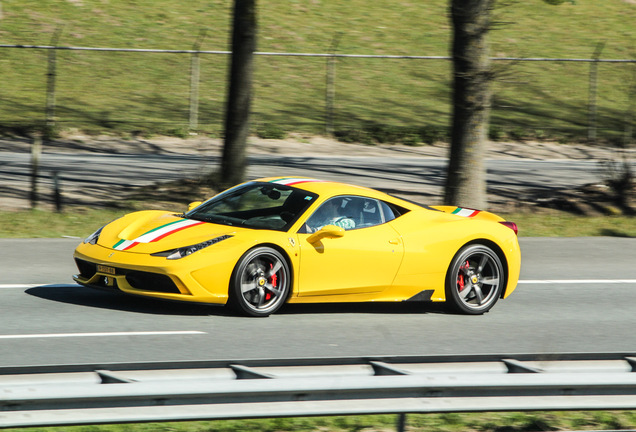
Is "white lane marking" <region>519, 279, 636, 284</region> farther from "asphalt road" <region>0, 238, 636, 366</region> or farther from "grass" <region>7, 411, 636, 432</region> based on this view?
"grass" <region>7, 411, 636, 432</region>

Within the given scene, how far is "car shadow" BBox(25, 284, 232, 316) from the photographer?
8.41 m

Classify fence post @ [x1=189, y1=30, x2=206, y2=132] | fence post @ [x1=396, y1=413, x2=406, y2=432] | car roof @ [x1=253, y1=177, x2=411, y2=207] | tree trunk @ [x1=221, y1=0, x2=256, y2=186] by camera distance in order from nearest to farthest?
fence post @ [x1=396, y1=413, x2=406, y2=432] < car roof @ [x1=253, y1=177, x2=411, y2=207] < tree trunk @ [x1=221, y1=0, x2=256, y2=186] < fence post @ [x1=189, y1=30, x2=206, y2=132]

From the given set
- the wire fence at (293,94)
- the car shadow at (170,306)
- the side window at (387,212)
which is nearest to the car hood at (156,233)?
the car shadow at (170,306)

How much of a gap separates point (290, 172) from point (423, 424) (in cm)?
1313

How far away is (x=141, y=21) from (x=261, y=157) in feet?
38.3

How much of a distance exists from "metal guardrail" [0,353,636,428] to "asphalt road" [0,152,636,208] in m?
10.6

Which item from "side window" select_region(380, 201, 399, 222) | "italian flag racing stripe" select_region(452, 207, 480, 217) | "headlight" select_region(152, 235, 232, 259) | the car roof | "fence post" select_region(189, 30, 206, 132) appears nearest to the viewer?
"headlight" select_region(152, 235, 232, 259)

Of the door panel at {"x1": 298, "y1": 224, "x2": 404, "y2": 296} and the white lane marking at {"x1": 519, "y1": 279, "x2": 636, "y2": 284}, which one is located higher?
the door panel at {"x1": 298, "y1": 224, "x2": 404, "y2": 296}

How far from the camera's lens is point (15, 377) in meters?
4.99

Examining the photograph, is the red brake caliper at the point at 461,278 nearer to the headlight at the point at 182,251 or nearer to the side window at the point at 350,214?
the side window at the point at 350,214

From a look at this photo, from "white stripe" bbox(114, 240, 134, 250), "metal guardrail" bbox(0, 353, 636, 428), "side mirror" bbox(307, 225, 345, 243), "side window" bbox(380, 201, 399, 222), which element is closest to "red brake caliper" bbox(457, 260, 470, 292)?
"side window" bbox(380, 201, 399, 222)

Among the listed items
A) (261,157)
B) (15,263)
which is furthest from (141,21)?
(15,263)

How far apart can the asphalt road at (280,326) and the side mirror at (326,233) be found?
731mm

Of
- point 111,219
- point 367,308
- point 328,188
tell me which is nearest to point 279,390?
point 328,188
